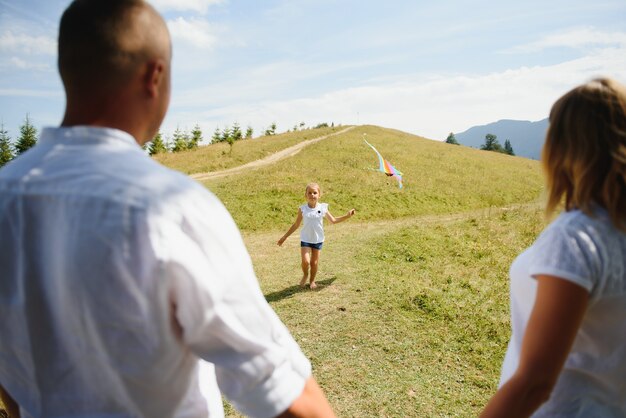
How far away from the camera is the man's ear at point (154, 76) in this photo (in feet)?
3.57

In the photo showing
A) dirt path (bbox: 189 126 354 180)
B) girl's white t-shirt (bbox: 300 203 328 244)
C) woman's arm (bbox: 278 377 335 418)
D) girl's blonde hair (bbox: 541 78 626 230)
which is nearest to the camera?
woman's arm (bbox: 278 377 335 418)

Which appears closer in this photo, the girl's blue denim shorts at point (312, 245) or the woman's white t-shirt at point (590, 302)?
the woman's white t-shirt at point (590, 302)

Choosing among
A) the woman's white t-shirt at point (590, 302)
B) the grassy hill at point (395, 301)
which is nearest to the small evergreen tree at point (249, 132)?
the grassy hill at point (395, 301)

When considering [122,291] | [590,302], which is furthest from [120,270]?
[590,302]

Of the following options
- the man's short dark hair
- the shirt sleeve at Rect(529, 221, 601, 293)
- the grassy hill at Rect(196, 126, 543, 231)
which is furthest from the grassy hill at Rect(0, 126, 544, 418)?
the man's short dark hair

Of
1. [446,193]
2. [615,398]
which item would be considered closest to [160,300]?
[615,398]

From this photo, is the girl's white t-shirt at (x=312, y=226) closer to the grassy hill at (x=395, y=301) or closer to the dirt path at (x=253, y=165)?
the grassy hill at (x=395, y=301)

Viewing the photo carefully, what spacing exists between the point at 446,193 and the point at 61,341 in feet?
84.5

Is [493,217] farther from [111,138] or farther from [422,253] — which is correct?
[111,138]

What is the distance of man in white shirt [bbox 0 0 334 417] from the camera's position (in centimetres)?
92

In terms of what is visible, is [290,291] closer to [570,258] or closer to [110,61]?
[570,258]

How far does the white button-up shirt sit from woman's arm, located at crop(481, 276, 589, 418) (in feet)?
2.51

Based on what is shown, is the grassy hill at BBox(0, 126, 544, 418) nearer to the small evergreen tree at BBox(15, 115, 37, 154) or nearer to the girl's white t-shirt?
the girl's white t-shirt

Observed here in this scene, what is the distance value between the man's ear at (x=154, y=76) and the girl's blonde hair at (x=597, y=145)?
1363 millimetres
